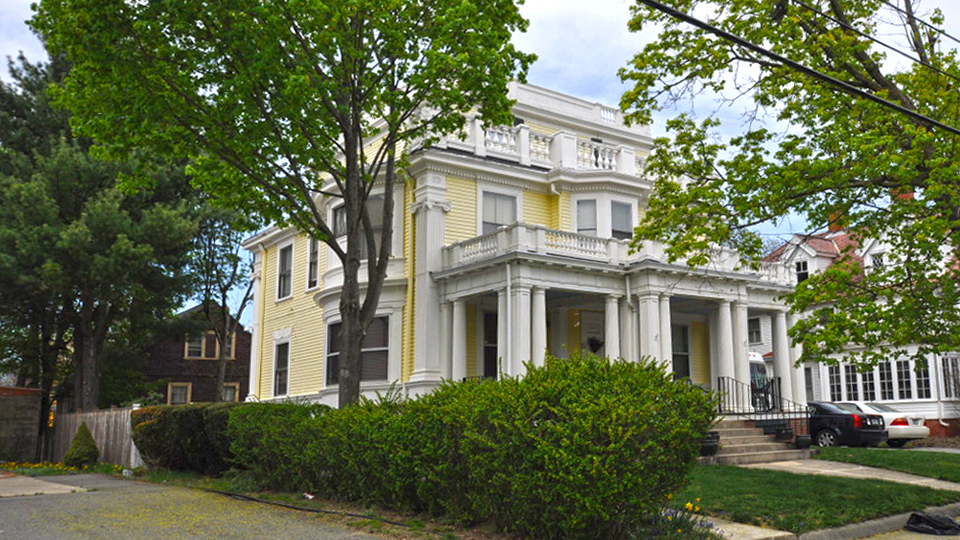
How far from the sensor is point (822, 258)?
1421 inches

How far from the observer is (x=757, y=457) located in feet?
54.2

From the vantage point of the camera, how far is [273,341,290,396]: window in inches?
1041

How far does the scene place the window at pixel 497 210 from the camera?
2177cm

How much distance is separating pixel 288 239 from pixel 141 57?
14.6 m

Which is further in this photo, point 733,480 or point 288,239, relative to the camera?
point 288,239

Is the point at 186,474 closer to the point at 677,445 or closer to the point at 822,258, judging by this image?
the point at 677,445

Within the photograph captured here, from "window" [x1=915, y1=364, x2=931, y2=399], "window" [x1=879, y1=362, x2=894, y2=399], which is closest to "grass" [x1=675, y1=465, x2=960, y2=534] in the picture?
"window" [x1=915, y1=364, x2=931, y2=399]

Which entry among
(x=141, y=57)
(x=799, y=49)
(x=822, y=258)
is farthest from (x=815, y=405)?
(x=141, y=57)

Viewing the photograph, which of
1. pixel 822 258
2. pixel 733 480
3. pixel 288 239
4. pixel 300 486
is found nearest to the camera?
pixel 300 486

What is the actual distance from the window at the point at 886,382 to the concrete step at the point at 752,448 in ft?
53.9

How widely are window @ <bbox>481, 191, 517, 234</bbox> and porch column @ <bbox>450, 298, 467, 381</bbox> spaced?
2584mm

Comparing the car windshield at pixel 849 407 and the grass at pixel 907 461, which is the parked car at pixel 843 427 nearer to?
the car windshield at pixel 849 407

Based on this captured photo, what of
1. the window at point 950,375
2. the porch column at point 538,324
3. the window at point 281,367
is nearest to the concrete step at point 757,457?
the porch column at point 538,324

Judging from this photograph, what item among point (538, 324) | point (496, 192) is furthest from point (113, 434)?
point (496, 192)
